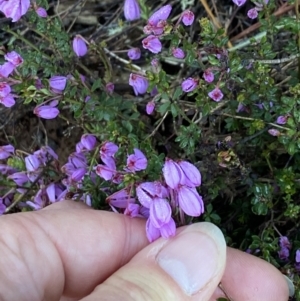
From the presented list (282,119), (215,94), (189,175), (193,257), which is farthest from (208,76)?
(193,257)

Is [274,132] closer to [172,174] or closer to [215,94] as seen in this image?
[215,94]

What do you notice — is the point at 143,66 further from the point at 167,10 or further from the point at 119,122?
the point at 167,10

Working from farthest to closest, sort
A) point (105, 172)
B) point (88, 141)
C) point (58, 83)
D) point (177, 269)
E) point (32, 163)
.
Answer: point (32, 163), point (88, 141), point (58, 83), point (105, 172), point (177, 269)

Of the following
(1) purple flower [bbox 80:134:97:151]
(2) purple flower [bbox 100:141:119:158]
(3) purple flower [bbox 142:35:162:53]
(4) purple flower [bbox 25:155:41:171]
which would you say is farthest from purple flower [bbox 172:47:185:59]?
(4) purple flower [bbox 25:155:41:171]

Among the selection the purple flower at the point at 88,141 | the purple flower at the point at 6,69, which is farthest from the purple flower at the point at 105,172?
the purple flower at the point at 6,69

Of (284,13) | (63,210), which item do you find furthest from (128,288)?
(284,13)

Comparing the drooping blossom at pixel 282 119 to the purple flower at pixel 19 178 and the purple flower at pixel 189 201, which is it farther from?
the purple flower at pixel 19 178

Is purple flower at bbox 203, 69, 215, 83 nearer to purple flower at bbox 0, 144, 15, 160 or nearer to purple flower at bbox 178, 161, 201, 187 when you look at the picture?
purple flower at bbox 178, 161, 201, 187
